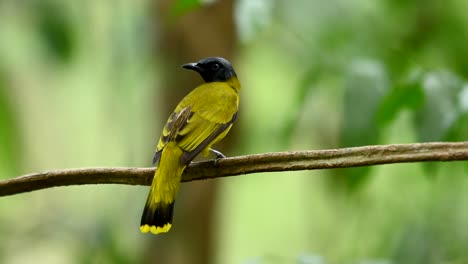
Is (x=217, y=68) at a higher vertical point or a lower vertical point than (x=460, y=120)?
higher

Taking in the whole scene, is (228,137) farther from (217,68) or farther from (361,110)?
(361,110)

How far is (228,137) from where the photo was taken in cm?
619

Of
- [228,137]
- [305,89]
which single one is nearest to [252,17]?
[305,89]

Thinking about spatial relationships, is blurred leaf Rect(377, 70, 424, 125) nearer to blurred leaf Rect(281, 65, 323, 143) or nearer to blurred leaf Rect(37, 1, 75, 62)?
blurred leaf Rect(281, 65, 323, 143)

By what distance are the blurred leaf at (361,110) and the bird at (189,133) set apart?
1.45ft

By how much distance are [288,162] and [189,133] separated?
934 mm

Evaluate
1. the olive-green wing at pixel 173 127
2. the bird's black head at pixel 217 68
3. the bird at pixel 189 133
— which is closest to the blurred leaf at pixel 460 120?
the bird at pixel 189 133

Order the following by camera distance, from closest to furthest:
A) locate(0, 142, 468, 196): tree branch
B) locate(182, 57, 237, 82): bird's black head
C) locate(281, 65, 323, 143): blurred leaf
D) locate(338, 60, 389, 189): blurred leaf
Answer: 1. locate(0, 142, 468, 196): tree branch
2. locate(338, 60, 389, 189): blurred leaf
3. locate(281, 65, 323, 143): blurred leaf
4. locate(182, 57, 237, 82): bird's black head

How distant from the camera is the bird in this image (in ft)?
9.61

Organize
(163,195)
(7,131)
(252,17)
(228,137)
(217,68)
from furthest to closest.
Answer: (228,137), (7,131), (217,68), (252,17), (163,195)

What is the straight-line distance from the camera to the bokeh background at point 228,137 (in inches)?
204

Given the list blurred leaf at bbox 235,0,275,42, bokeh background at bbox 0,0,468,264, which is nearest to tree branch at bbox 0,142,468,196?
blurred leaf at bbox 235,0,275,42

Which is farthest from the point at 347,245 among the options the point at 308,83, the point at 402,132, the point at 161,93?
the point at 308,83

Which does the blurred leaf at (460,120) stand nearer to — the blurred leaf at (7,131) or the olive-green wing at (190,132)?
the olive-green wing at (190,132)
